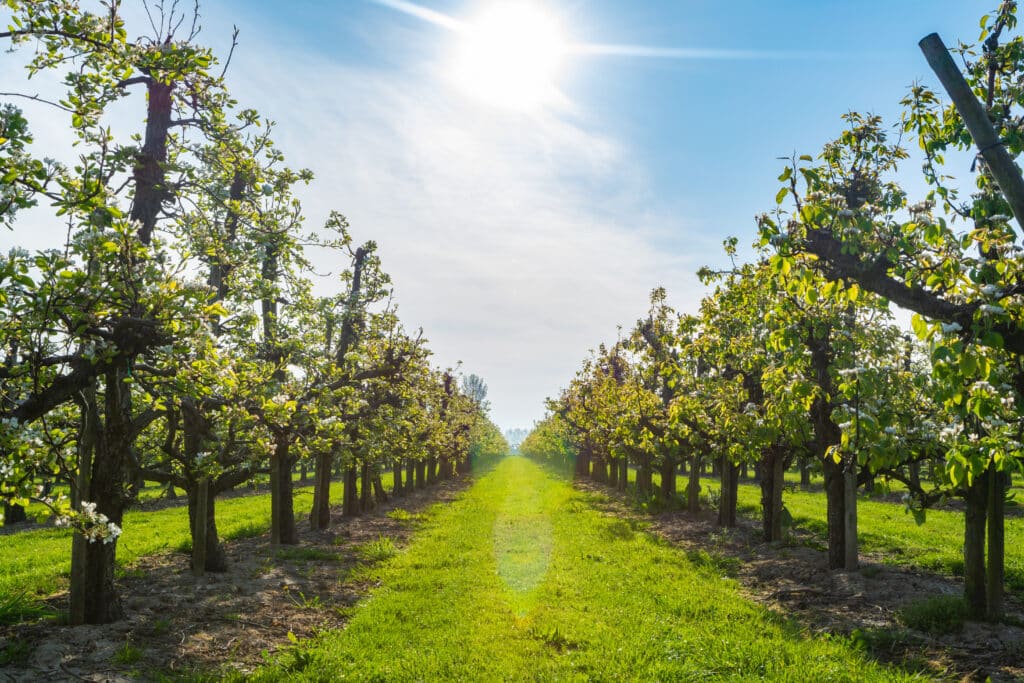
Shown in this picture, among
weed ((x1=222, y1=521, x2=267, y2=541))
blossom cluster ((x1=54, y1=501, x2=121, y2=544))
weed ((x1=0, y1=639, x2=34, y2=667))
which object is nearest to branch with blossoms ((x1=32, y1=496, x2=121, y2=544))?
blossom cluster ((x1=54, y1=501, x2=121, y2=544))

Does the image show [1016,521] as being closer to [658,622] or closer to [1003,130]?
[658,622]

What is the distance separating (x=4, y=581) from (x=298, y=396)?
24.5ft

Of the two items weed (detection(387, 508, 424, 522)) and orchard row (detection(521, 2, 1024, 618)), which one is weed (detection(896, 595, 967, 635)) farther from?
weed (detection(387, 508, 424, 522))

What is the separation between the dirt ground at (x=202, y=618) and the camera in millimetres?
7871

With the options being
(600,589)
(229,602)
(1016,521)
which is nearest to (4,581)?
(229,602)

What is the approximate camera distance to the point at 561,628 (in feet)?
32.8

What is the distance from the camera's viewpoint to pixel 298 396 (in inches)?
514

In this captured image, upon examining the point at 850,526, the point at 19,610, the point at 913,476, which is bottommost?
the point at 19,610

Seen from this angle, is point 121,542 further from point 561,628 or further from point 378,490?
point 561,628

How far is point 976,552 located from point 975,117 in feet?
33.6

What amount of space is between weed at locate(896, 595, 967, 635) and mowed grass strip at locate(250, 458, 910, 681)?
6.39 ft

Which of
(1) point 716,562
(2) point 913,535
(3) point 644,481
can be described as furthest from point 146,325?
(3) point 644,481

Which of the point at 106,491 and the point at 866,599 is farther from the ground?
the point at 106,491

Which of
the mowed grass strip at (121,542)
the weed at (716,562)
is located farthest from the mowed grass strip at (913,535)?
the mowed grass strip at (121,542)
